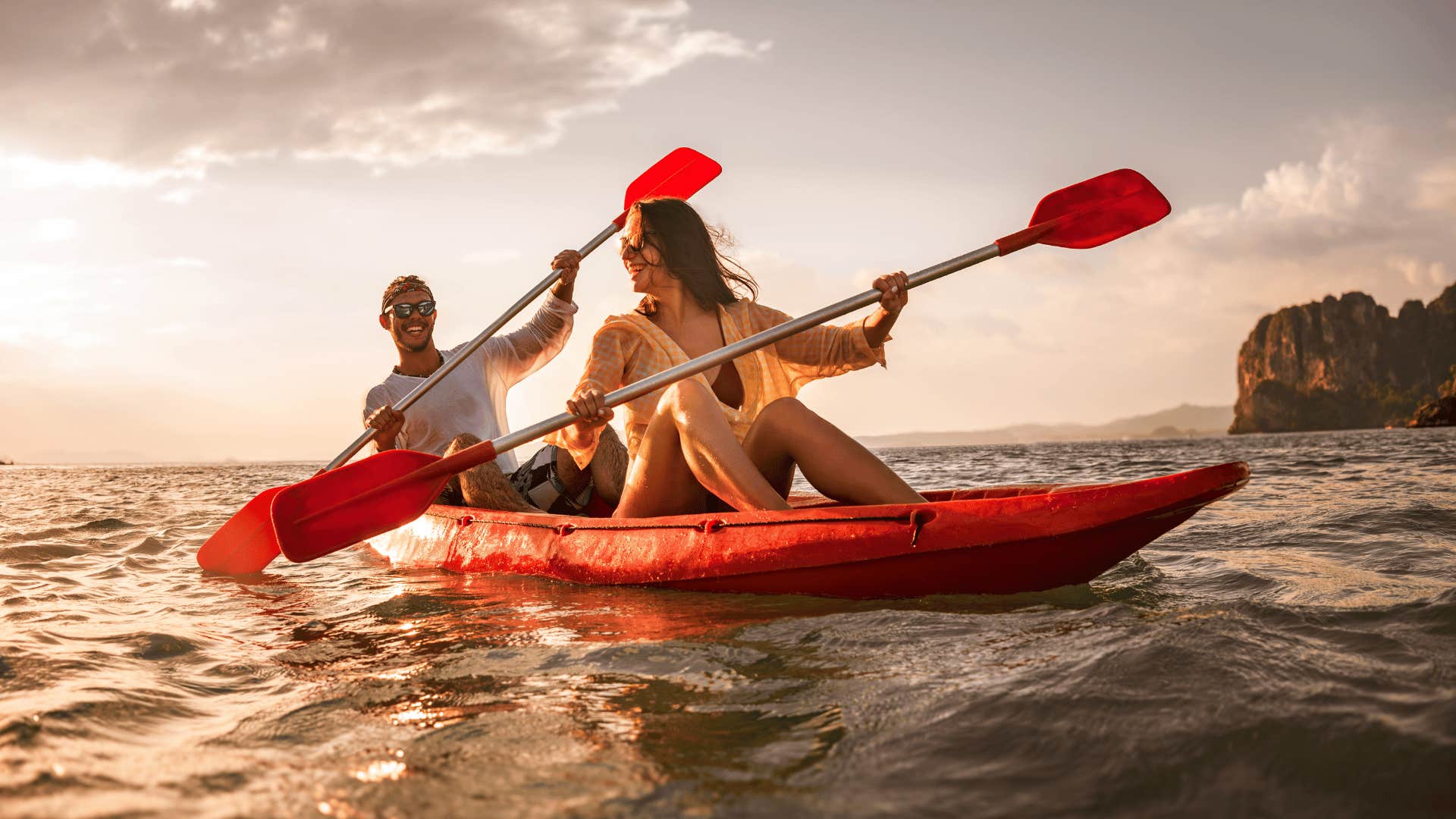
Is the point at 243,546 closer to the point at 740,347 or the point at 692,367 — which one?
the point at 692,367

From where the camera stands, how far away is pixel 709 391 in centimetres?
333

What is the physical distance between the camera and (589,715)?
2121mm

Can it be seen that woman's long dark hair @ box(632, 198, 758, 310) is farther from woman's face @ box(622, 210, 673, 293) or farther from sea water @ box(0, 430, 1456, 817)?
sea water @ box(0, 430, 1456, 817)

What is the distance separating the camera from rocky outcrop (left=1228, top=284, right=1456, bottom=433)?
11700 centimetres

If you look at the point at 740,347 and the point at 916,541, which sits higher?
the point at 740,347

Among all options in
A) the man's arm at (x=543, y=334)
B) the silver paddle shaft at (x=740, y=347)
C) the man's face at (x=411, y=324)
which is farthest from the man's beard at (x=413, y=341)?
the silver paddle shaft at (x=740, y=347)

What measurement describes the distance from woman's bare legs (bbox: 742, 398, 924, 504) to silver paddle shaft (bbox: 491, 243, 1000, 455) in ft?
1.19

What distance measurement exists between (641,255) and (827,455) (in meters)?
1.10

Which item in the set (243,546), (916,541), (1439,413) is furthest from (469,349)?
(1439,413)

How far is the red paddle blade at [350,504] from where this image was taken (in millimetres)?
4316

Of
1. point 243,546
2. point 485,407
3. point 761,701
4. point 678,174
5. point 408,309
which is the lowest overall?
point 761,701

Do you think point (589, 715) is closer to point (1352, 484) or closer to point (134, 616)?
point (134, 616)

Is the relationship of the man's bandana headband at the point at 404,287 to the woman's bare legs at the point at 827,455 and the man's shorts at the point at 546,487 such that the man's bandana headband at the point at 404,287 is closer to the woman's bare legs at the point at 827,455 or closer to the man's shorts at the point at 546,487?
the man's shorts at the point at 546,487

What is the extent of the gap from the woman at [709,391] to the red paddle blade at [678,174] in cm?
237
